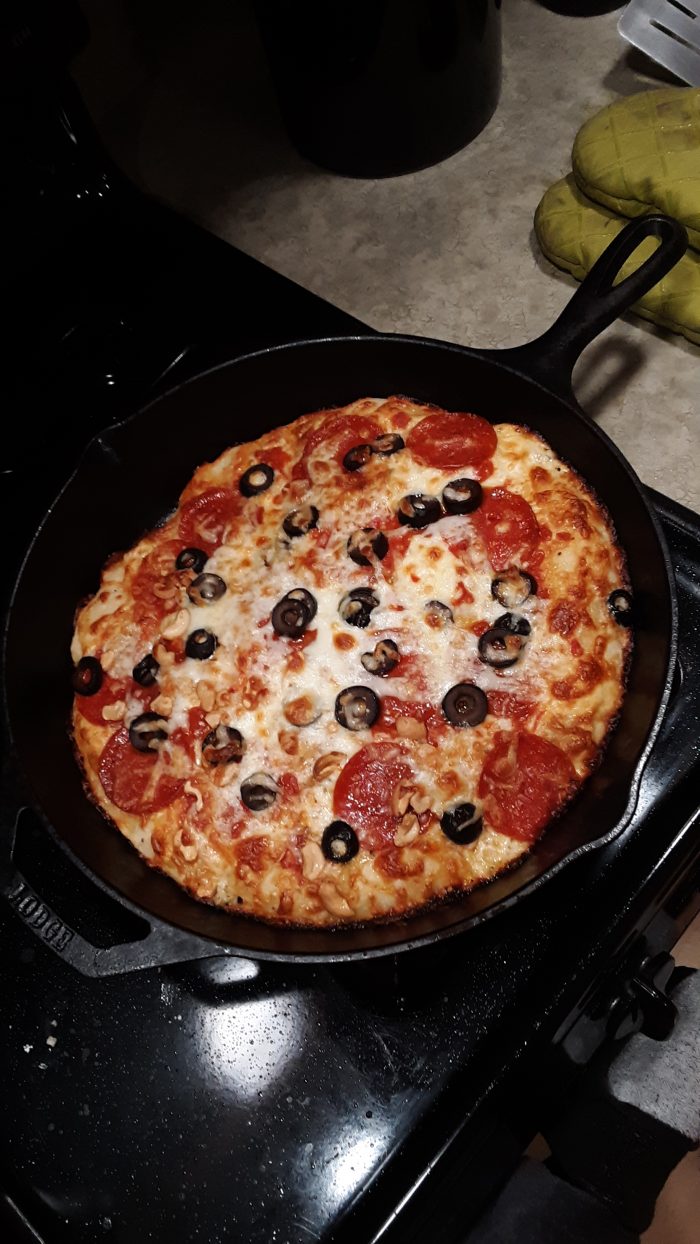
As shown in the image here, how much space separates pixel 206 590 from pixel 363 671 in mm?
358

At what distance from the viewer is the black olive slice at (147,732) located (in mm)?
1698

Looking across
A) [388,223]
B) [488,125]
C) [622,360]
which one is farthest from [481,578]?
[488,125]

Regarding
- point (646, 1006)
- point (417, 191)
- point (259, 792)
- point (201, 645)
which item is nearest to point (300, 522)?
point (201, 645)

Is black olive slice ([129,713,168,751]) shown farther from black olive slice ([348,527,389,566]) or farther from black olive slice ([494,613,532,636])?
black olive slice ([494,613,532,636])

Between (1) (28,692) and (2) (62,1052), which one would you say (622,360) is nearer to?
(1) (28,692)

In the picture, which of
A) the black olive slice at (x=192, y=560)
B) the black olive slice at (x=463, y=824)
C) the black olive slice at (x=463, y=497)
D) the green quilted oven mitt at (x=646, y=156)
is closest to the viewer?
the black olive slice at (x=463, y=824)

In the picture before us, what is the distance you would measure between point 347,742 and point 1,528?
0.99 m

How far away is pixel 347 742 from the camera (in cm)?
162

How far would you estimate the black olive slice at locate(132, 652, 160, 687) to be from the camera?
175 centimetres

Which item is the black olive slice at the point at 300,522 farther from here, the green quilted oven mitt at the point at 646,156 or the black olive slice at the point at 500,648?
the green quilted oven mitt at the point at 646,156

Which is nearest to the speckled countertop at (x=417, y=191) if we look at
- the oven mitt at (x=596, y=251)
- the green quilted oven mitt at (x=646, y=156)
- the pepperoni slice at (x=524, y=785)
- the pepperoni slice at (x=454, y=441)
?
the oven mitt at (x=596, y=251)

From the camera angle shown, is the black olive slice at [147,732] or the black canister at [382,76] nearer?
the black olive slice at [147,732]

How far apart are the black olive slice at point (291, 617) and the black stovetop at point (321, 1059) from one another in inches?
22.9

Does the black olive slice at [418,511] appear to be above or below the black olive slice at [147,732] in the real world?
above
